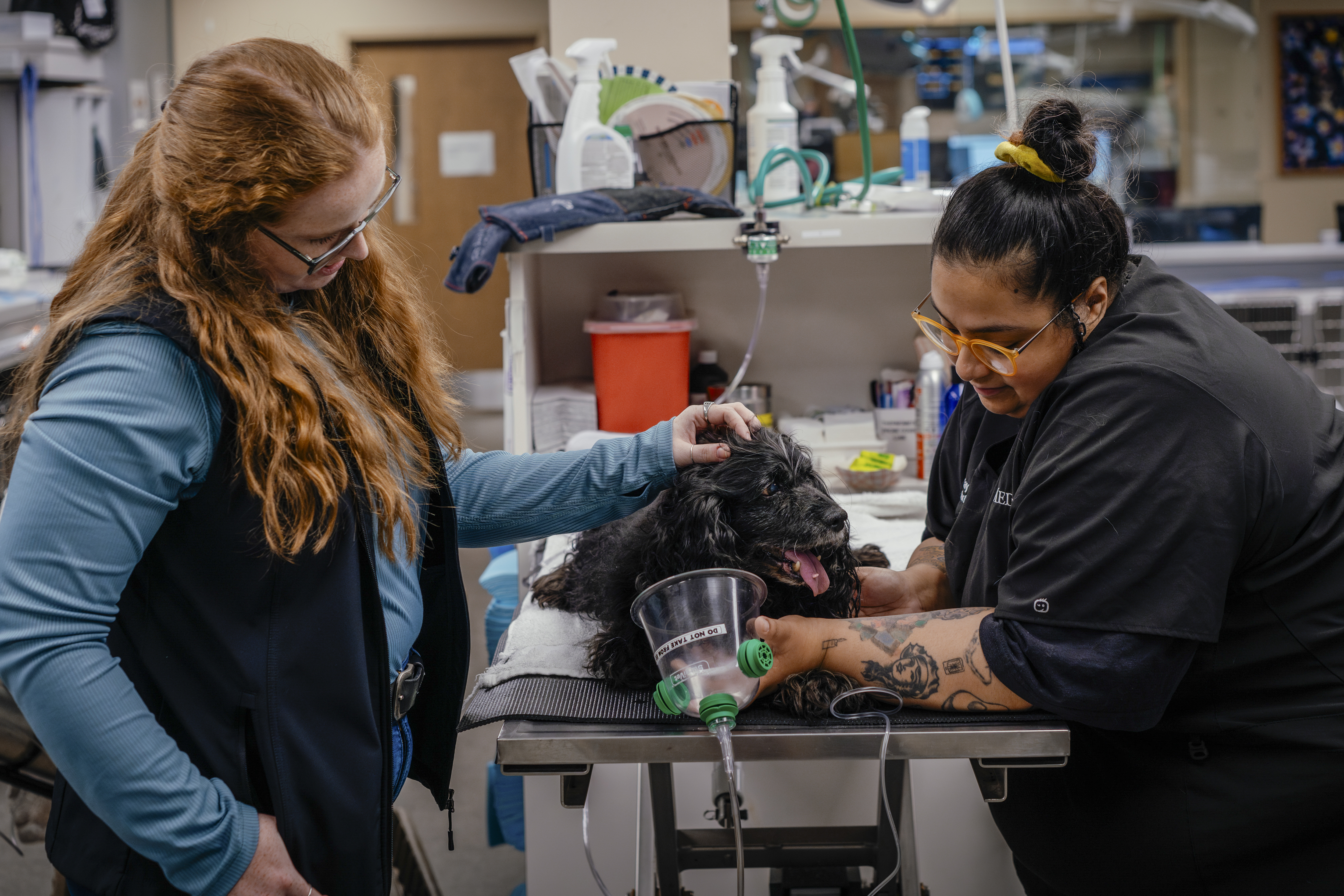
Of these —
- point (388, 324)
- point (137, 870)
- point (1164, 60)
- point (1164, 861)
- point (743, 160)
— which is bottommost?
point (1164, 861)

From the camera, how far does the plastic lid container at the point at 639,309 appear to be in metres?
2.35

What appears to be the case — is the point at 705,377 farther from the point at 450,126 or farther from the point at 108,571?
the point at 450,126

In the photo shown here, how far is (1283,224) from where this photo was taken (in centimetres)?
685

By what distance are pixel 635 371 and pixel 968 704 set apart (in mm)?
1299

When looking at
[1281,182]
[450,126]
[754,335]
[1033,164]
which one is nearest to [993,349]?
[1033,164]

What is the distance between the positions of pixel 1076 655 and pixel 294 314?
3.15 ft

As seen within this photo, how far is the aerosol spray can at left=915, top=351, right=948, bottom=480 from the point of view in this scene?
2189 mm

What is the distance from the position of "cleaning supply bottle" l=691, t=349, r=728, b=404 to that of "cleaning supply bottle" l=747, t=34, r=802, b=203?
406 mm

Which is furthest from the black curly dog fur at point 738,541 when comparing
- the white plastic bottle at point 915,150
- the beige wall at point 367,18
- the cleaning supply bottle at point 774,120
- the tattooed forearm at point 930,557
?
the beige wall at point 367,18

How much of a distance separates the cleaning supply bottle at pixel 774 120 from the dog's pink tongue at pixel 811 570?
4.24 ft

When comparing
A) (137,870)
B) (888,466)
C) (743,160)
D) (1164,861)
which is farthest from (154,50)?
(1164,861)

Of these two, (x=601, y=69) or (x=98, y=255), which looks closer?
(x=98, y=255)

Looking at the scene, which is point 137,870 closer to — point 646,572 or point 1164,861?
point 646,572

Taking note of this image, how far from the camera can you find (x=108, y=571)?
2.94 feet
